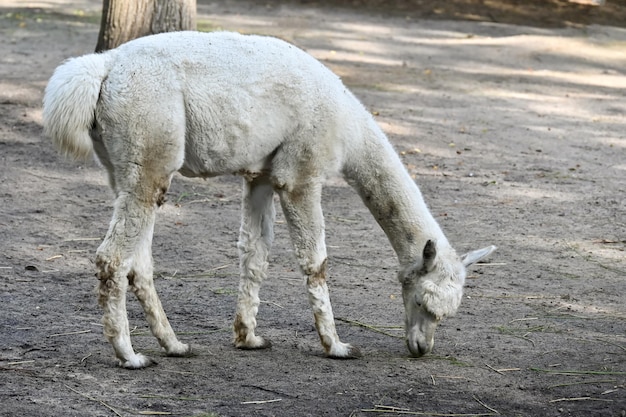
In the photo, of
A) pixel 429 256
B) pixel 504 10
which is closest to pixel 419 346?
pixel 429 256

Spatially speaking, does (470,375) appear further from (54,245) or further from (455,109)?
(455,109)

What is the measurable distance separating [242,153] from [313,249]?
698 mm

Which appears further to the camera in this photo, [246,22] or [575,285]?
[246,22]

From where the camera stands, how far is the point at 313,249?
18.1 feet

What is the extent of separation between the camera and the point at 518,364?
5559mm

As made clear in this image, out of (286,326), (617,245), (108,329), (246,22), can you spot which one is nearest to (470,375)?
(286,326)

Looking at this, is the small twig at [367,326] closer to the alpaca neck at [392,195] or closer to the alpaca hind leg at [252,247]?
the alpaca neck at [392,195]

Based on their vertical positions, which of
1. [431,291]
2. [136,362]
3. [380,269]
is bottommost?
[380,269]

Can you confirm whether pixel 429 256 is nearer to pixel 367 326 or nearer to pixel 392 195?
pixel 392 195

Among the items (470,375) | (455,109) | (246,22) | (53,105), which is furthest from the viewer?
(246,22)

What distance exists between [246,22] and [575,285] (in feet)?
37.0

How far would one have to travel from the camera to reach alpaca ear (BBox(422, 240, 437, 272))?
5426 mm

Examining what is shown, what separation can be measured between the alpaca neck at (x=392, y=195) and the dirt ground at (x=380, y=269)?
68 centimetres

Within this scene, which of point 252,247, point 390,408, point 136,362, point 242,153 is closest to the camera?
point 390,408
